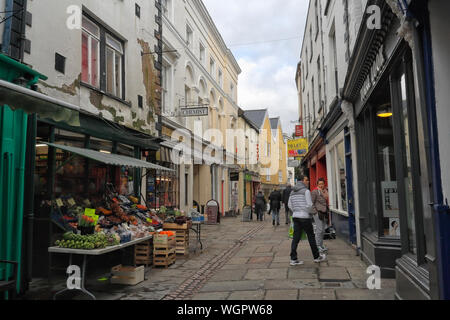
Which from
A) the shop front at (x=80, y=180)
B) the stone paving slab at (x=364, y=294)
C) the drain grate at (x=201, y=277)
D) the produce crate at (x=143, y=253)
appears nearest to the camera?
the stone paving slab at (x=364, y=294)

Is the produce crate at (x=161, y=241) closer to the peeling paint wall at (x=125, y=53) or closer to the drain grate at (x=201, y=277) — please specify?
the drain grate at (x=201, y=277)

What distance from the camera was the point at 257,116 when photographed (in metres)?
43.3

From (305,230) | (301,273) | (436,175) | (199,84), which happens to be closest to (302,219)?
(305,230)

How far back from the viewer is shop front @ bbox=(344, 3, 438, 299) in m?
4.02

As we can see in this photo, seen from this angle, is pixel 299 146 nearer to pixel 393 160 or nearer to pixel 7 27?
pixel 393 160

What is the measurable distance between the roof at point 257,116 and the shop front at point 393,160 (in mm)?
32867

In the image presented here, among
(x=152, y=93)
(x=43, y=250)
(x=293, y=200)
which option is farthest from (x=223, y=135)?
(x=43, y=250)

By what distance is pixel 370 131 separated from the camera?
742 cm

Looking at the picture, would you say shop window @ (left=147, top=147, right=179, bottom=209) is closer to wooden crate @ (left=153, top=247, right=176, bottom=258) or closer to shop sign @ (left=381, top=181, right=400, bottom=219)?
wooden crate @ (left=153, top=247, right=176, bottom=258)

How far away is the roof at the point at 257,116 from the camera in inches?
1633

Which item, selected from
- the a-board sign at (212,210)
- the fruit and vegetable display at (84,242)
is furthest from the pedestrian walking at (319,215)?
the a-board sign at (212,210)

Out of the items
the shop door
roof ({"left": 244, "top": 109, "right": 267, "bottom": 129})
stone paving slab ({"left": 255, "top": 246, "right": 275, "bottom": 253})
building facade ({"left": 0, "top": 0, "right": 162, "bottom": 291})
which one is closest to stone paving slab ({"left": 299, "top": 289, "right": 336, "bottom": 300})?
stone paving slab ({"left": 255, "top": 246, "right": 275, "bottom": 253})

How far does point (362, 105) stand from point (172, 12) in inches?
411

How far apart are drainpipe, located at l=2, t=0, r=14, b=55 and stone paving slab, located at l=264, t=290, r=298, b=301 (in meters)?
5.43
